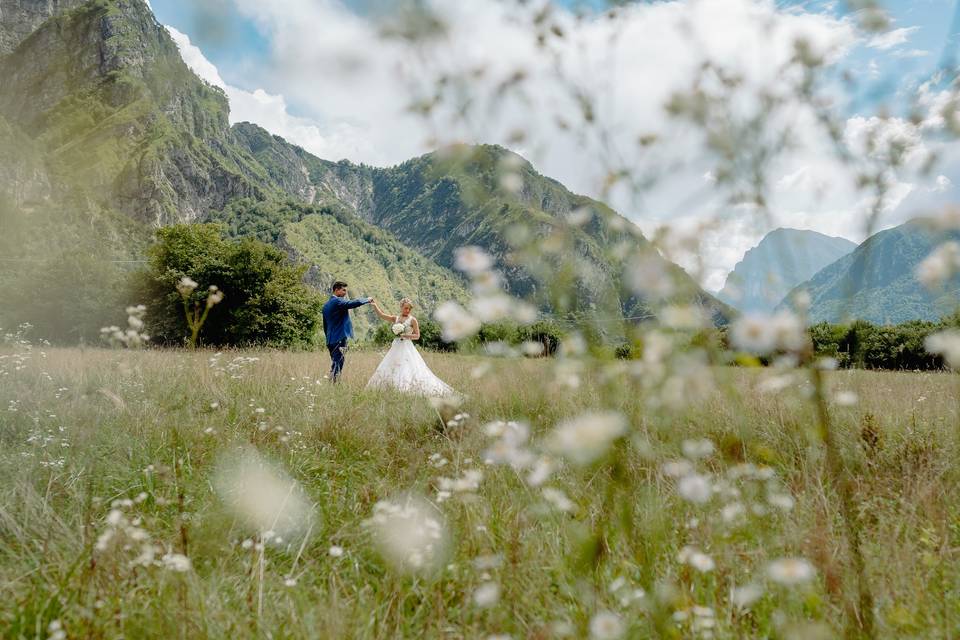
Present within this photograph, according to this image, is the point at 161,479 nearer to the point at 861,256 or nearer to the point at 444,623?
the point at 444,623

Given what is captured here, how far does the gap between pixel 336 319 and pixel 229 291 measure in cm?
2962

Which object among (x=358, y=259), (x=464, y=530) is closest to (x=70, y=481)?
(x=464, y=530)

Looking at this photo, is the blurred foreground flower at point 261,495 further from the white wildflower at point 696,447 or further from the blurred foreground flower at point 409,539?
the white wildflower at point 696,447

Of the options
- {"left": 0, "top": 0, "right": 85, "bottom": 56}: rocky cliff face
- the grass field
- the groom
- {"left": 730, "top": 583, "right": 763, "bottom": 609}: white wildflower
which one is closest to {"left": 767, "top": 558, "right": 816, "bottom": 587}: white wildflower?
the grass field

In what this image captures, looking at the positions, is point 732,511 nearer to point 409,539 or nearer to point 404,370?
point 409,539

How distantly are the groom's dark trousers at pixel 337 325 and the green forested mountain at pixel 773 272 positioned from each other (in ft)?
29.0

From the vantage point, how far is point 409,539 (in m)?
2.42

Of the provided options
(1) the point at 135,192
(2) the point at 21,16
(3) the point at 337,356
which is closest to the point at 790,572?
(3) the point at 337,356

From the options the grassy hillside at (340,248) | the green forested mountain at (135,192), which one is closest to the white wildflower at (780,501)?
the green forested mountain at (135,192)

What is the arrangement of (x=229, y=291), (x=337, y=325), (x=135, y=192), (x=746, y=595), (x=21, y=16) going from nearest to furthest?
(x=746, y=595)
(x=337, y=325)
(x=229, y=291)
(x=135, y=192)
(x=21, y=16)

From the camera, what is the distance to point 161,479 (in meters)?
3.64

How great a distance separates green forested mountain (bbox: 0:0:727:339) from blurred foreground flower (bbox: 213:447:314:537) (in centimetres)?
189

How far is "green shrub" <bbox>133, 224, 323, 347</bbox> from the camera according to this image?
35.0m

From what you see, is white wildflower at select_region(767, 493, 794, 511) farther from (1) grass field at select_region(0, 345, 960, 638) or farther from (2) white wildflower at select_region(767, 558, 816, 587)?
(2) white wildflower at select_region(767, 558, 816, 587)
